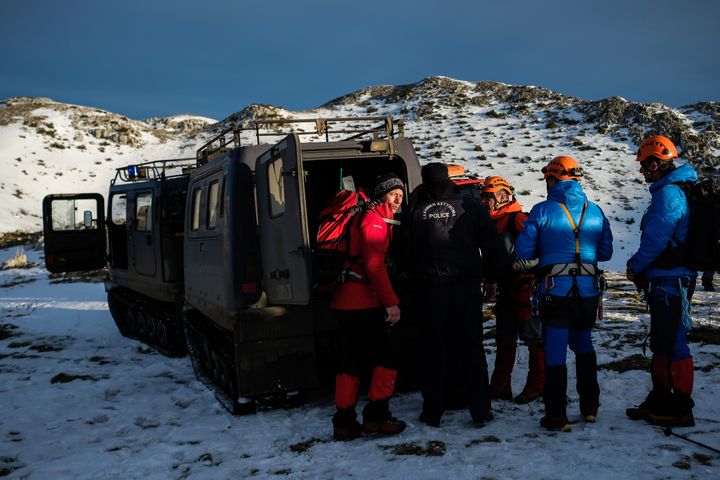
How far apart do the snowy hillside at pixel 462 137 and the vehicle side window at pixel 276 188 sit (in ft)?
52.7

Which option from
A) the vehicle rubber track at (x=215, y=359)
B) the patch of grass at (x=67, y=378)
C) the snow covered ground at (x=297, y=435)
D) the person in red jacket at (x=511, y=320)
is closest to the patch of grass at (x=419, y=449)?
the snow covered ground at (x=297, y=435)

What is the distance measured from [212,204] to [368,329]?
271cm

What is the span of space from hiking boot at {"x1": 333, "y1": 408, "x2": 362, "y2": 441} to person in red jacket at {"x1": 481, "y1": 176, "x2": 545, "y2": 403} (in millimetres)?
1477

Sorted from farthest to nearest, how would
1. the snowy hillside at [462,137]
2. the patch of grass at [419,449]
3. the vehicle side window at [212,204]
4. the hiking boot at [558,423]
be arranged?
the snowy hillside at [462,137], the vehicle side window at [212,204], the hiking boot at [558,423], the patch of grass at [419,449]

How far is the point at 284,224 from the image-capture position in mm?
5320

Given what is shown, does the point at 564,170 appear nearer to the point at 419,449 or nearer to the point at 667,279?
the point at 667,279

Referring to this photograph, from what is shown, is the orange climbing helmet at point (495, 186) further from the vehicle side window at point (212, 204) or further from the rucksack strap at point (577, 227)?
the vehicle side window at point (212, 204)

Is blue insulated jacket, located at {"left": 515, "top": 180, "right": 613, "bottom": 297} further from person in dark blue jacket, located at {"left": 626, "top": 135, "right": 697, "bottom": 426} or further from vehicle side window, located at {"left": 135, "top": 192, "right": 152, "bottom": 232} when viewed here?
vehicle side window, located at {"left": 135, "top": 192, "right": 152, "bottom": 232}

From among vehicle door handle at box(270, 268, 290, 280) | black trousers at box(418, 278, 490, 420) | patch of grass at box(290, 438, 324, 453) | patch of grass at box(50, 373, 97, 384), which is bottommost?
patch of grass at box(50, 373, 97, 384)

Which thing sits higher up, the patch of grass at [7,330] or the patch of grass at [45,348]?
the patch of grass at [7,330]

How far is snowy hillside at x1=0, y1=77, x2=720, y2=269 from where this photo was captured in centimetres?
2903

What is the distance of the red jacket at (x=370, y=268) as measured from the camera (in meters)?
4.69

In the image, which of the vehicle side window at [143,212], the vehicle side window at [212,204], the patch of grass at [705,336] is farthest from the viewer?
the vehicle side window at [143,212]

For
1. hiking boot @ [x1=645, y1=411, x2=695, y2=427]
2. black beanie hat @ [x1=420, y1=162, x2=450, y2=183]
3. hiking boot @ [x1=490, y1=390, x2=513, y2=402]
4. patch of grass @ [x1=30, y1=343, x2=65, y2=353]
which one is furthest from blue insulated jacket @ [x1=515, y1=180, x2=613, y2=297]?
patch of grass @ [x1=30, y1=343, x2=65, y2=353]
